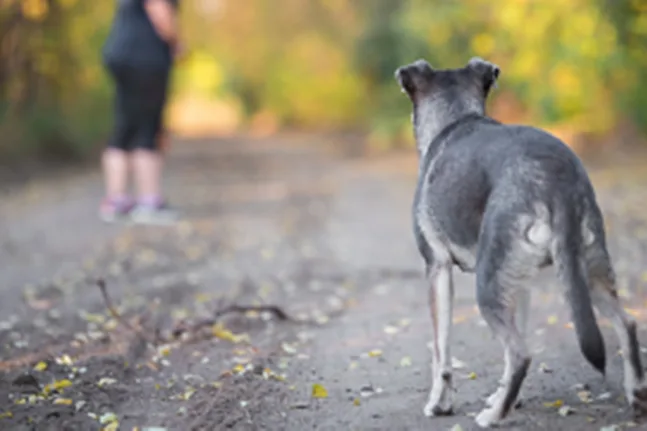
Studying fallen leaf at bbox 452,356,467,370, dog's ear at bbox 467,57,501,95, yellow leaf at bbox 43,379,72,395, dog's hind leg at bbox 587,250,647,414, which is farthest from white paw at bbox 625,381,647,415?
yellow leaf at bbox 43,379,72,395

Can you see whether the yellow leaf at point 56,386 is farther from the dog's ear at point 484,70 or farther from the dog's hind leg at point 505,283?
the dog's ear at point 484,70

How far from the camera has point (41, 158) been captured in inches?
689

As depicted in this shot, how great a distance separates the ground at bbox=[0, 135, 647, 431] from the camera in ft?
14.1

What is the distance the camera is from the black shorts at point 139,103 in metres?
10.5

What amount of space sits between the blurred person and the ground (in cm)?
57

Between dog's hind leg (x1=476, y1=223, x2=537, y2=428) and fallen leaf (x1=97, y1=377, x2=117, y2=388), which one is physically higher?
dog's hind leg (x1=476, y1=223, x2=537, y2=428)

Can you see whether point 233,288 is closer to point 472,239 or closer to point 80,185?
point 472,239

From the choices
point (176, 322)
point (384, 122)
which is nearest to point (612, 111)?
point (384, 122)

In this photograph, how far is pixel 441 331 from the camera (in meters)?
4.07

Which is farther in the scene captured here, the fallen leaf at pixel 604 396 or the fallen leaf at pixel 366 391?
the fallen leaf at pixel 366 391

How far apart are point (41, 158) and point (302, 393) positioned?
1389cm

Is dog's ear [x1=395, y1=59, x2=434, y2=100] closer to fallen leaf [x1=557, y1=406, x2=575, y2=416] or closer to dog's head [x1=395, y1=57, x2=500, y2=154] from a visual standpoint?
dog's head [x1=395, y1=57, x2=500, y2=154]

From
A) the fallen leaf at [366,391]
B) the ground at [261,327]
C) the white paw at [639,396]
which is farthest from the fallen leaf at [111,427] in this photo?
the white paw at [639,396]

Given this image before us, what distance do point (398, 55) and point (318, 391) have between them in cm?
1696
